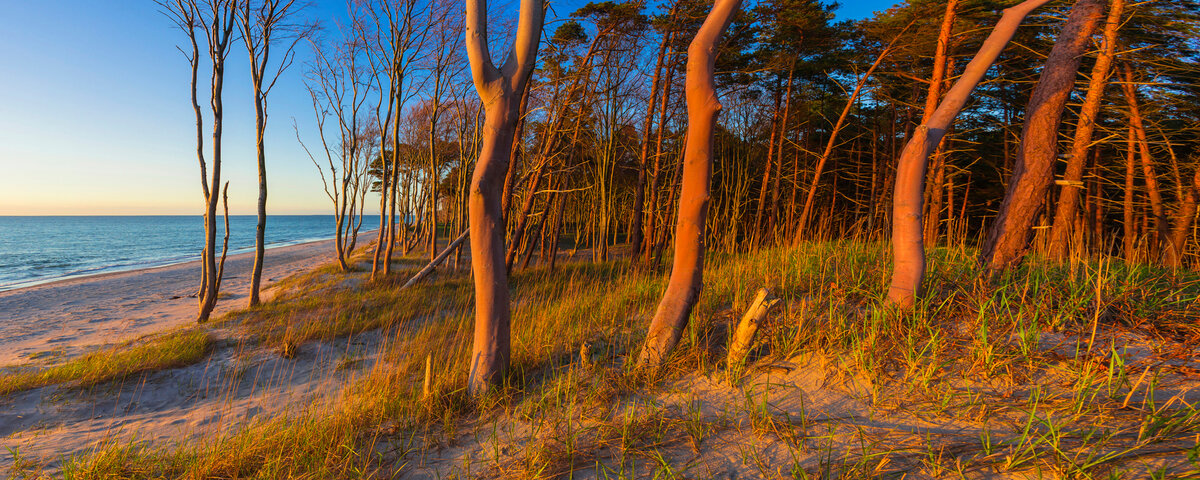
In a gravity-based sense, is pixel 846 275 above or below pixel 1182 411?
above

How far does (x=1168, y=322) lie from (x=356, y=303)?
9.97m

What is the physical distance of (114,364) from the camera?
5.01 m

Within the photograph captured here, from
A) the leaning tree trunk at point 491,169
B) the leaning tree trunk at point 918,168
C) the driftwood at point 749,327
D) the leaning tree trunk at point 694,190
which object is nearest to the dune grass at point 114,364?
the leaning tree trunk at point 491,169

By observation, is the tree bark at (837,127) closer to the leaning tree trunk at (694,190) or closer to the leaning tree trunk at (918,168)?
the leaning tree trunk at (918,168)

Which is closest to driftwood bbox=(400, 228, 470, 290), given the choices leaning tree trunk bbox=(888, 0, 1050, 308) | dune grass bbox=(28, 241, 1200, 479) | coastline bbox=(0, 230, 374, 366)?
coastline bbox=(0, 230, 374, 366)

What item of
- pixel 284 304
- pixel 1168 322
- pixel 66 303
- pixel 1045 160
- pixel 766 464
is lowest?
pixel 66 303

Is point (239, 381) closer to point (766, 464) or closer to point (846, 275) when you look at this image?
point (766, 464)

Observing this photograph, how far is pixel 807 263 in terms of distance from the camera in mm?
4836

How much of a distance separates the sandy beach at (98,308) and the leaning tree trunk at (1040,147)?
12112 millimetres

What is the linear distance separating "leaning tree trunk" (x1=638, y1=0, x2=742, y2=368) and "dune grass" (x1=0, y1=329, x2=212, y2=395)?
611 cm

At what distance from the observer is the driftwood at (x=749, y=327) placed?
296cm

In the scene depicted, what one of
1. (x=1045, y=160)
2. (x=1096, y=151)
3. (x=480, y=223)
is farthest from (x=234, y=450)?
(x=1096, y=151)

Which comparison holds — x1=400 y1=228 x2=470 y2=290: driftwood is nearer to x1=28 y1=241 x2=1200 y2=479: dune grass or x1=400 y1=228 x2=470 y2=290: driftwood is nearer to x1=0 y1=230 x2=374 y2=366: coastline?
x1=0 y1=230 x2=374 y2=366: coastline

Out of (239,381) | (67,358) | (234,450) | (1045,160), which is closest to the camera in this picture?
(234,450)
